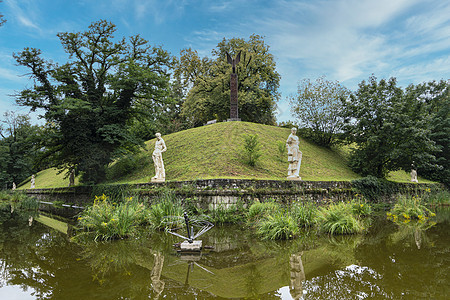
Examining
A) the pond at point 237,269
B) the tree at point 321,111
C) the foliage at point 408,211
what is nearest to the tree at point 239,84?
the tree at point 321,111

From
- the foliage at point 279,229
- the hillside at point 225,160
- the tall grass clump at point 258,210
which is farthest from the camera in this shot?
the hillside at point 225,160

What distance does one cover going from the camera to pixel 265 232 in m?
8.02

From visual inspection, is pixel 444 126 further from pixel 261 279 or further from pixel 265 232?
pixel 261 279

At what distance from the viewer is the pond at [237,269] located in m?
3.84

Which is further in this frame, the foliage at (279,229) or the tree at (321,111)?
the tree at (321,111)

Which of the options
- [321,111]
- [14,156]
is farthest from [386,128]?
[14,156]

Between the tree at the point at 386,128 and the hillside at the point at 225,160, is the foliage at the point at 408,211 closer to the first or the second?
the hillside at the point at 225,160

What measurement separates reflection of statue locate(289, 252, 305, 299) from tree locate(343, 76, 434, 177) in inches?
622

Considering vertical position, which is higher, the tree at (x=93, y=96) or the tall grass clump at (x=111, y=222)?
the tree at (x=93, y=96)

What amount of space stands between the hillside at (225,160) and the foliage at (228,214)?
262cm

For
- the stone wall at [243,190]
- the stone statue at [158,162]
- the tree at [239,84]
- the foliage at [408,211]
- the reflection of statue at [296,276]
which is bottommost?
the foliage at [408,211]

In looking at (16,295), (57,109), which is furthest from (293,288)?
(57,109)

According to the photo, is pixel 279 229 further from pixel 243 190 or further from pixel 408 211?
pixel 408 211

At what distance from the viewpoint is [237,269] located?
499cm
